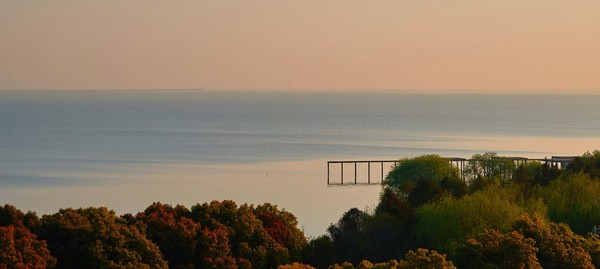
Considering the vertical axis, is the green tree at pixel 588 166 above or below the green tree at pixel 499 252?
above

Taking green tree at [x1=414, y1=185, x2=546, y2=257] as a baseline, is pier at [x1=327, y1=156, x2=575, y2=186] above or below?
above

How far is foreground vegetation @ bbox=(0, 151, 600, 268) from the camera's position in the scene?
116 ft

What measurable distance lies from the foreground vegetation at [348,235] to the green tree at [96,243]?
0.10 feet

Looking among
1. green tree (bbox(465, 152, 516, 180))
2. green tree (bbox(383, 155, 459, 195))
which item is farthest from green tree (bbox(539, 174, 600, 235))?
green tree (bbox(465, 152, 516, 180))

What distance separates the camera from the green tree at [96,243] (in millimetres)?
37344

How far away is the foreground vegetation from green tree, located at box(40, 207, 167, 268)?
0.03m

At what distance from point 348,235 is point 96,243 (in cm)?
1289

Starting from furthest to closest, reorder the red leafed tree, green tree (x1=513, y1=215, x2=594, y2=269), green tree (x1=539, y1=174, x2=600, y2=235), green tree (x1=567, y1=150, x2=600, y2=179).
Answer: green tree (x1=567, y1=150, x2=600, y2=179)
green tree (x1=539, y1=174, x2=600, y2=235)
the red leafed tree
green tree (x1=513, y1=215, x2=594, y2=269)

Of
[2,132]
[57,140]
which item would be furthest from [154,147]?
[2,132]

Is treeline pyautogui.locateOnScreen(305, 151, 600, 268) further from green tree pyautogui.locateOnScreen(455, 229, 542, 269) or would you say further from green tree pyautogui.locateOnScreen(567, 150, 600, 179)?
green tree pyautogui.locateOnScreen(567, 150, 600, 179)

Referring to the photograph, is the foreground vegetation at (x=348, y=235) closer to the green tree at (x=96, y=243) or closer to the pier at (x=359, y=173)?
the green tree at (x=96, y=243)

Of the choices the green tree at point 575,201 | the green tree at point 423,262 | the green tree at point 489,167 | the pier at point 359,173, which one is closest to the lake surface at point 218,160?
the pier at point 359,173

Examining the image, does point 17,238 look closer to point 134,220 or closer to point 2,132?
point 134,220

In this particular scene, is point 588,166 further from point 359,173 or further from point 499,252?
point 359,173
